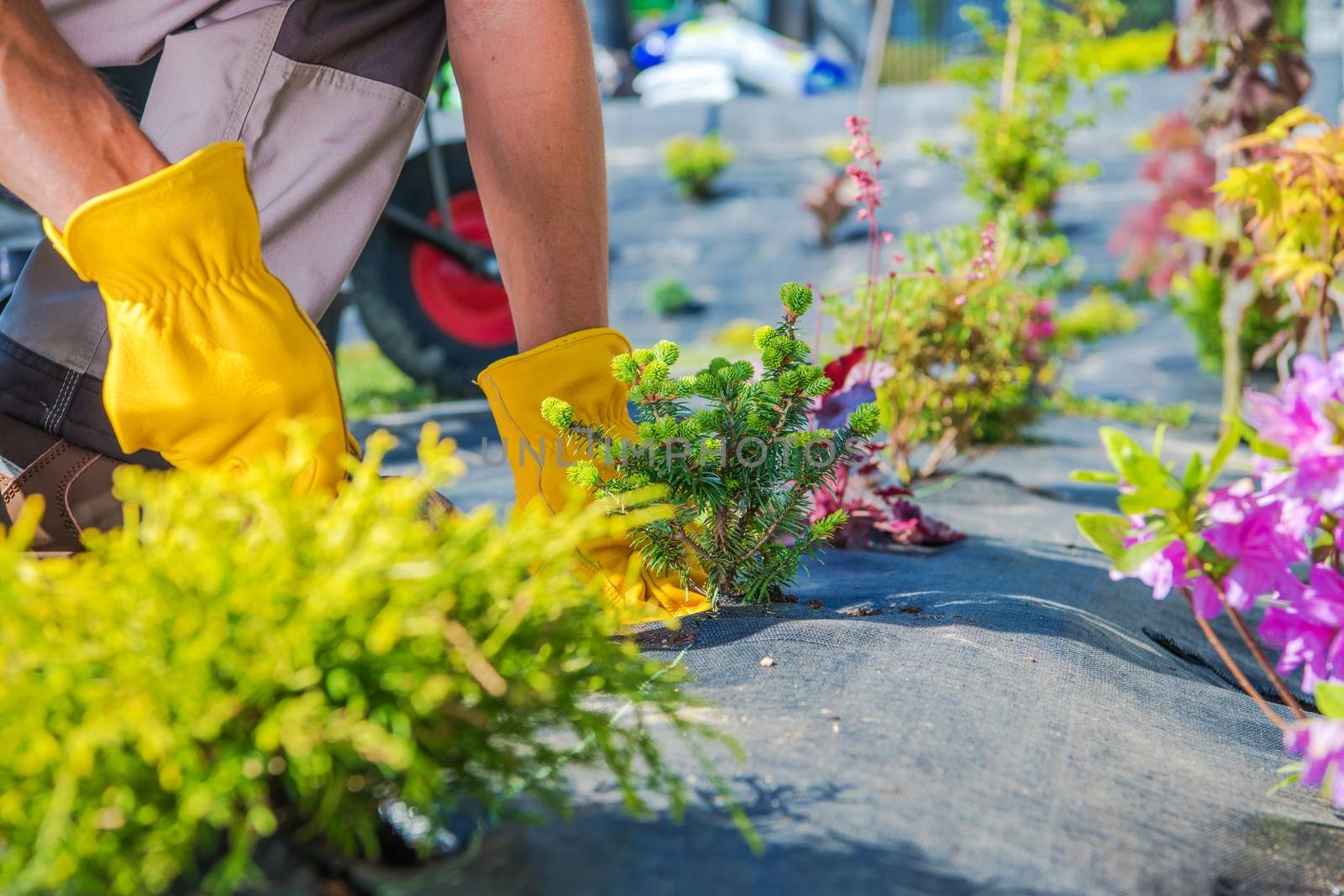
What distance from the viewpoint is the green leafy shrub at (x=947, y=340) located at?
2.73 m

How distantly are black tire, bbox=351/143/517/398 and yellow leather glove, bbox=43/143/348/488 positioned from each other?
3100mm

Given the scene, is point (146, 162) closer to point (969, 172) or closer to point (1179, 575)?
point (1179, 575)

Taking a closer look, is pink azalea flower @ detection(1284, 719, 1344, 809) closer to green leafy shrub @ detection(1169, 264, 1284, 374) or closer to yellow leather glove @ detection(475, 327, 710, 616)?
yellow leather glove @ detection(475, 327, 710, 616)

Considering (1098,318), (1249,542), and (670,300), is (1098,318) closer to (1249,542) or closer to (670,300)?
(670,300)

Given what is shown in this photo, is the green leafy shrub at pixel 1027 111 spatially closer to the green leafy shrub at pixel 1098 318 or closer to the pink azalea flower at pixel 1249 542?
the green leafy shrub at pixel 1098 318

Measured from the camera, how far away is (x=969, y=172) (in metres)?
4.59

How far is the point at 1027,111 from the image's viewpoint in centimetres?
477

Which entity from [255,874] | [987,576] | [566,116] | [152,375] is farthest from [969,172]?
[255,874]

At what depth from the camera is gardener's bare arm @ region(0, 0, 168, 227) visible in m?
1.08

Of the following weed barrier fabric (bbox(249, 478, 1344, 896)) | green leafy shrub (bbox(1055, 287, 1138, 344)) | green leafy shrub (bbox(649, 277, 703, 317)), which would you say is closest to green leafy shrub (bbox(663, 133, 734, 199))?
green leafy shrub (bbox(649, 277, 703, 317))

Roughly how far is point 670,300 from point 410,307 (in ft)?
12.3

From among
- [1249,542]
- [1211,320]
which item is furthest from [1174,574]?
[1211,320]

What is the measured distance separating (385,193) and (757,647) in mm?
983

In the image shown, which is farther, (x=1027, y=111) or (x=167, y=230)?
(x=1027, y=111)
